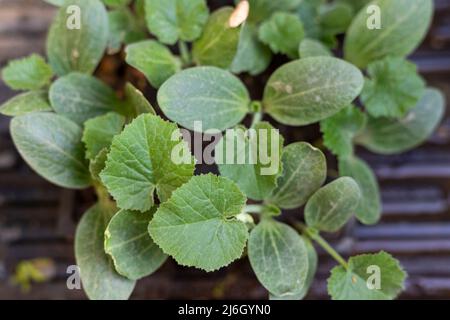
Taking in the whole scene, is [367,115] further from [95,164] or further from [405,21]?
[95,164]

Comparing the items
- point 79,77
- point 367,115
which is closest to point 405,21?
point 367,115

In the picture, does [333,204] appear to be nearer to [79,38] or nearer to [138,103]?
[138,103]

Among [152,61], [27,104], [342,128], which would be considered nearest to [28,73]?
[27,104]

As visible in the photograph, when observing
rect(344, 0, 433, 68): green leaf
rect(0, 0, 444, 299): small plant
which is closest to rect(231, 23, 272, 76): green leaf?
rect(0, 0, 444, 299): small plant

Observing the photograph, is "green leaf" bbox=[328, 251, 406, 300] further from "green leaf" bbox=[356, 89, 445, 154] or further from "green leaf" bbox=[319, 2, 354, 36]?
"green leaf" bbox=[319, 2, 354, 36]

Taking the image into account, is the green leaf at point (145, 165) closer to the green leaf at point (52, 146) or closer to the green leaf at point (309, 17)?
the green leaf at point (52, 146)

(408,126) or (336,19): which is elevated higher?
(336,19)

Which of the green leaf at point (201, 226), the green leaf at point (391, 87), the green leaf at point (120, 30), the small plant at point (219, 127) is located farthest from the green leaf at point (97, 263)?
the green leaf at point (391, 87)
